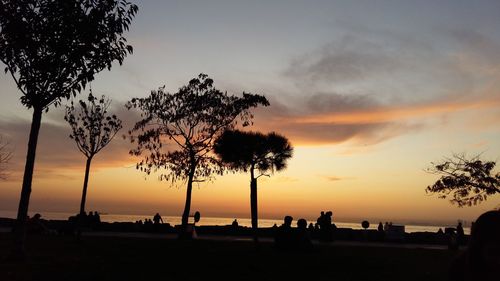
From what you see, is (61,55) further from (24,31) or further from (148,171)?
(148,171)

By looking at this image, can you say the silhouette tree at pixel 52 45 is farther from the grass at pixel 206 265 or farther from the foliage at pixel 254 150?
the foliage at pixel 254 150

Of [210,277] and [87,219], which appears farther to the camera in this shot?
[87,219]

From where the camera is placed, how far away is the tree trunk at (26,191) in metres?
18.4

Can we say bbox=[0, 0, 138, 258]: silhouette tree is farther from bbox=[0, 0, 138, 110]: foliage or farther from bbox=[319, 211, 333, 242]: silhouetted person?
bbox=[319, 211, 333, 242]: silhouetted person

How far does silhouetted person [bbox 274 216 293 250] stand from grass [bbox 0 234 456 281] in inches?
16.7

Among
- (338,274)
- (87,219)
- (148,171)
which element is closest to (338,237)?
(148,171)

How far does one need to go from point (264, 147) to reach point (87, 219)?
20.2 m

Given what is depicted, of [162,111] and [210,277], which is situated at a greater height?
[162,111]

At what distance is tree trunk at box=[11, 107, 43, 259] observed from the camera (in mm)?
18406

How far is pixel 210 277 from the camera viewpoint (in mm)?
16734

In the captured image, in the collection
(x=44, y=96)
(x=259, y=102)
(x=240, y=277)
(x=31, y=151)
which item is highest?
(x=259, y=102)

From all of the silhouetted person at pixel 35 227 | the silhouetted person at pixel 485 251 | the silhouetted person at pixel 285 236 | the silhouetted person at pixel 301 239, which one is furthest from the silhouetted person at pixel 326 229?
the silhouetted person at pixel 485 251

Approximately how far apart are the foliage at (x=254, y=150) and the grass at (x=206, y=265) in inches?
395

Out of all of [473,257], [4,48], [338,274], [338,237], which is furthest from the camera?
[338,237]
